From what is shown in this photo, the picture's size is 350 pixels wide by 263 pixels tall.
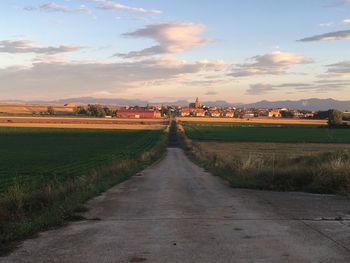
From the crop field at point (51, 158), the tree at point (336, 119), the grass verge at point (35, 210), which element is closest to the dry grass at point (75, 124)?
the tree at point (336, 119)

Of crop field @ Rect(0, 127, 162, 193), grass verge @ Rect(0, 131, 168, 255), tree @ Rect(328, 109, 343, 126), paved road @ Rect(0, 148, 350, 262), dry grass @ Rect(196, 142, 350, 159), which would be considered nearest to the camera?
paved road @ Rect(0, 148, 350, 262)

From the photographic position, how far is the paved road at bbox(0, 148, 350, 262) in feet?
20.4

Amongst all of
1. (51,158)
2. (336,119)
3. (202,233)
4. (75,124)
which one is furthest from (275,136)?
(202,233)

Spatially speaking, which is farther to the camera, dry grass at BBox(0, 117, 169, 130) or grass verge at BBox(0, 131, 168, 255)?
dry grass at BBox(0, 117, 169, 130)

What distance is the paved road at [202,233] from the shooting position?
6207mm

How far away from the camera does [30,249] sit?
657 centimetres

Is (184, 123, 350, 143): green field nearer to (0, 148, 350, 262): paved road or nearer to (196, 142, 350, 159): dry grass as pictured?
(196, 142, 350, 159): dry grass

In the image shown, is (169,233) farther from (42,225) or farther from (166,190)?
(166,190)

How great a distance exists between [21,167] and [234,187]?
62.6 ft

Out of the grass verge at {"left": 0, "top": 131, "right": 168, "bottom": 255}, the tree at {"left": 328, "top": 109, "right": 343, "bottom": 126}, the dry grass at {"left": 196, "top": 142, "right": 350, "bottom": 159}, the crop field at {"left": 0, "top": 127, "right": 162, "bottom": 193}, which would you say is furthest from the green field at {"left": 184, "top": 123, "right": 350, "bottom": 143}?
the grass verge at {"left": 0, "top": 131, "right": 168, "bottom": 255}

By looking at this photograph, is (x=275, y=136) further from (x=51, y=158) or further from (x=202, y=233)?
(x=202, y=233)

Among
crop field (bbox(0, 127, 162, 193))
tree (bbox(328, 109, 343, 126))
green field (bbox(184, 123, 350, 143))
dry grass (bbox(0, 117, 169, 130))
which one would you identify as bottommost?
green field (bbox(184, 123, 350, 143))

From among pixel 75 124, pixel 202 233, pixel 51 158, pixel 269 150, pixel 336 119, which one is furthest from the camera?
pixel 336 119

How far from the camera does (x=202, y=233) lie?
7645 millimetres
